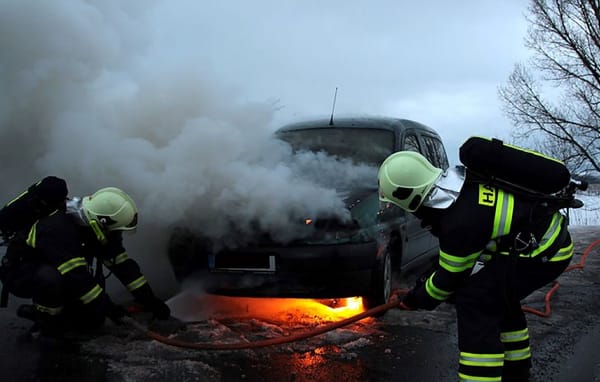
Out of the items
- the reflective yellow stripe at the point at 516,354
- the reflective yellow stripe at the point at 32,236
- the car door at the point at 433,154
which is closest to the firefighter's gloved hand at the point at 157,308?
the reflective yellow stripe at the point at 32,236

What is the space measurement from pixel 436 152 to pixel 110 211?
13.9ft

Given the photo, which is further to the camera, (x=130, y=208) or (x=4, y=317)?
(x=4, y=317)

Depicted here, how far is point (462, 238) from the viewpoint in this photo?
8.63ft

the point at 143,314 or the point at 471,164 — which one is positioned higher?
the point at 471,164

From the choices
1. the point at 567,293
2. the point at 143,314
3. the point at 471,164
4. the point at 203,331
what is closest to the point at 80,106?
the point at 143,314

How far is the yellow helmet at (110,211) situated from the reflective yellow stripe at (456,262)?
2.31 metres

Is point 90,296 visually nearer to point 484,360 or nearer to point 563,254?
point 484,360

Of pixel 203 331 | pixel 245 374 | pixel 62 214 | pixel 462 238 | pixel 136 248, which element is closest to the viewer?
pixel 462 238

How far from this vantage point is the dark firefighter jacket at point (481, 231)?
8.69ft

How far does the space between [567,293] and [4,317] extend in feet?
18.6

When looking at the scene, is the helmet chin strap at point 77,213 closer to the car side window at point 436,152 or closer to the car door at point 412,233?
the car door at point 412,233

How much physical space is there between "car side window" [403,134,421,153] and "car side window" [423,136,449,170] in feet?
0.82

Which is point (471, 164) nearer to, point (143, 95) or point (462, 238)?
point (462, 238)

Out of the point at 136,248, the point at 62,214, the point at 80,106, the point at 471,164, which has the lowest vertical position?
the point at 136,248
